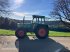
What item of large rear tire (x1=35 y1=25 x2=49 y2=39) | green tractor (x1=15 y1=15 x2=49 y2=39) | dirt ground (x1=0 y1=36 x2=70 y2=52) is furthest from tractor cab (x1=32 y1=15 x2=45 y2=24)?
dirt ground (x1=0 y1=36 x2=70 y2=52)

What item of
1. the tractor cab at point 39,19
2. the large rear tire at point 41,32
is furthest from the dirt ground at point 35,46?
the tractor cab at point 39,19

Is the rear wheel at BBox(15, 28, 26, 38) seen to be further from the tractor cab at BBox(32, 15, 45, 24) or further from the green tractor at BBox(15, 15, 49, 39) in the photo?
the tractor cab at BBox(32, 15, 45, 24)

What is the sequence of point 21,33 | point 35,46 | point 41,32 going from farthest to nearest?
point 21,33, point 41,32, point 35,46

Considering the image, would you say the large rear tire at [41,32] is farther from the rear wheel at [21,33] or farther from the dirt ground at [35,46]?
the dirt ground at [35,46]

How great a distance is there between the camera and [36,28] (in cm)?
1798

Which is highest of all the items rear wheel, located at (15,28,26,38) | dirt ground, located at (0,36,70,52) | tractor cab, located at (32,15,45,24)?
tractor cab, located at (32,15,45,24)

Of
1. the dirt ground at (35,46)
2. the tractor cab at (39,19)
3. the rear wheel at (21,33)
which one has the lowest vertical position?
the dirt ground at (35,46)

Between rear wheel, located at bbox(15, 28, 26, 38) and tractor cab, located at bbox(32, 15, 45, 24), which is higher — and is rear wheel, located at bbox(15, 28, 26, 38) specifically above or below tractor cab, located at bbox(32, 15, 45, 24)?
below

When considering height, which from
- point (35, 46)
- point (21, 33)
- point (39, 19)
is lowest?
point (35, 46)

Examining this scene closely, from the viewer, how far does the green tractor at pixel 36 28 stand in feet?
58.7

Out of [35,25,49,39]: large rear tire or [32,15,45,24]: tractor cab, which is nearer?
[35,25,49,39]: large rear tire

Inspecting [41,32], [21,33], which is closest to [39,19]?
[41,32]

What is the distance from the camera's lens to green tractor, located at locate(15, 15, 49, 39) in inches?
705

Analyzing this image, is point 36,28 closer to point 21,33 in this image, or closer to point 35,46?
point 21,33
